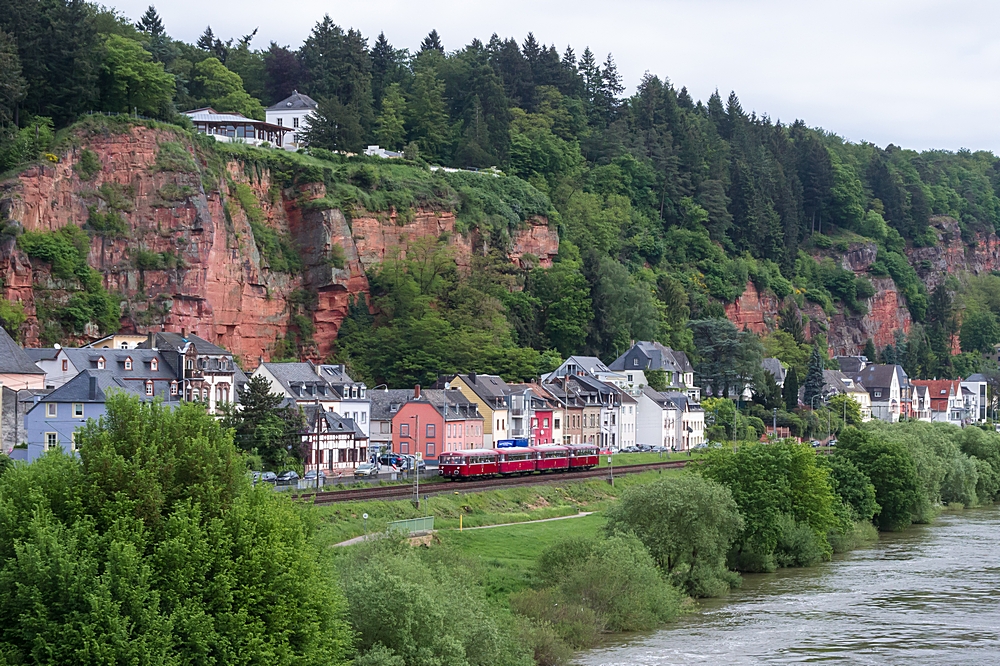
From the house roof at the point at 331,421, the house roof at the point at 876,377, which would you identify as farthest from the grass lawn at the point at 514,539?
the house roof at the point at 876,377

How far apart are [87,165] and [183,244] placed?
28.0 feet

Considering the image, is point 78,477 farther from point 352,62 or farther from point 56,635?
point 352,62

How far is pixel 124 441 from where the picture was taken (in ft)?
97.3

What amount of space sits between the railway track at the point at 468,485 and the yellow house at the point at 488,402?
1012 cm

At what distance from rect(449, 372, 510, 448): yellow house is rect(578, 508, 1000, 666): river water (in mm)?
34576

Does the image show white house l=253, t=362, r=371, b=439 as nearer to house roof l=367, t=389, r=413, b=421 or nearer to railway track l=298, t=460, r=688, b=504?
house roof l=367, t=389, r=413, b=421

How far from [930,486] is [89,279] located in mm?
56410

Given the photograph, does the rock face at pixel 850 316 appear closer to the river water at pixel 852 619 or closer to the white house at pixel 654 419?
the white house at pixel 654 419

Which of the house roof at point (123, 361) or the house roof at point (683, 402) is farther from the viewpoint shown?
the house roof at point (683, 402)

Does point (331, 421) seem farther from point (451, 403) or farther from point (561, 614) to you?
point (561, 614)

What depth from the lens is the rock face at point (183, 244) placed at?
93.1 m

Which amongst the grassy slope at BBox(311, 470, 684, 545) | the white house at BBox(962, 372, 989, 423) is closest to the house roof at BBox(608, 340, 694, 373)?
the grassy slope at BBox(311, 470, 684, 545)

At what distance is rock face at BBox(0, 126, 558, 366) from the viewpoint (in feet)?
306

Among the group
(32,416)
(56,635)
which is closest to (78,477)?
(56,635)
